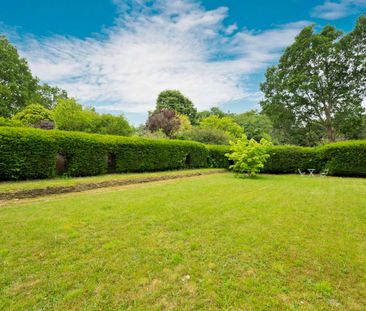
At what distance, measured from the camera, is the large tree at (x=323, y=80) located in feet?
59.8

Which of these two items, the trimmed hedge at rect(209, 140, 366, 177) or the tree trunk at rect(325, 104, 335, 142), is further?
the tree trunk at rect(325, 104, 335, 142)

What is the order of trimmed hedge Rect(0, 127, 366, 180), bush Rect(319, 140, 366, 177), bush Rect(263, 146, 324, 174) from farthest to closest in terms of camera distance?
bush Rect(263, 146, 324, 174)
bush Rect(319, 140, 366, 177)
trimmed hedge Rect(0, 127, 366, 180)

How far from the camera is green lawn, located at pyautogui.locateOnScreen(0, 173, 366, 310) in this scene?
6.23 ft

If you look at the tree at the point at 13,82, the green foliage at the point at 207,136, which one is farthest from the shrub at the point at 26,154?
the tree at the point at 13,82

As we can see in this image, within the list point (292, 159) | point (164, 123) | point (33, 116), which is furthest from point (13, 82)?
point (292, 159)

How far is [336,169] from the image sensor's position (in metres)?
12.5

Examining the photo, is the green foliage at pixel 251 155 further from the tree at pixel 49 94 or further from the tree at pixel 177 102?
the tree at pixel 49 94

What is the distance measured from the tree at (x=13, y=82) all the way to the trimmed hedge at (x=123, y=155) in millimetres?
22425

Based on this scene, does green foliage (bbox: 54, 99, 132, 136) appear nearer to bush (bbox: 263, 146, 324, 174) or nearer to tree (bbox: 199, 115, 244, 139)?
bush (bbox: 263, 146, 324, 174)

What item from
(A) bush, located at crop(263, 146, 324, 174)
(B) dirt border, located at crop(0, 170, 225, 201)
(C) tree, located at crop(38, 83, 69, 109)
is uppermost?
(C) tree, located at crop(38, 83, 69, 109)

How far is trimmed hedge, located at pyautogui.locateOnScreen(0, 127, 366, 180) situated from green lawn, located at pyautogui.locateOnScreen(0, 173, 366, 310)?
369 centimetres

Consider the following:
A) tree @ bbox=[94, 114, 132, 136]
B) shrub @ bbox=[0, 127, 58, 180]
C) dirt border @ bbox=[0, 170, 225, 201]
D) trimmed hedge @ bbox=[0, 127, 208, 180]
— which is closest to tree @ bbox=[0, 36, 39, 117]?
tree @ bbox=[94, 114, 132, 136]

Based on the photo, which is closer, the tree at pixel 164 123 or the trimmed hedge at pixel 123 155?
the trimmed hedge at pixel 123 155

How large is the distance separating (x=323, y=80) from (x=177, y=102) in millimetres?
21344
